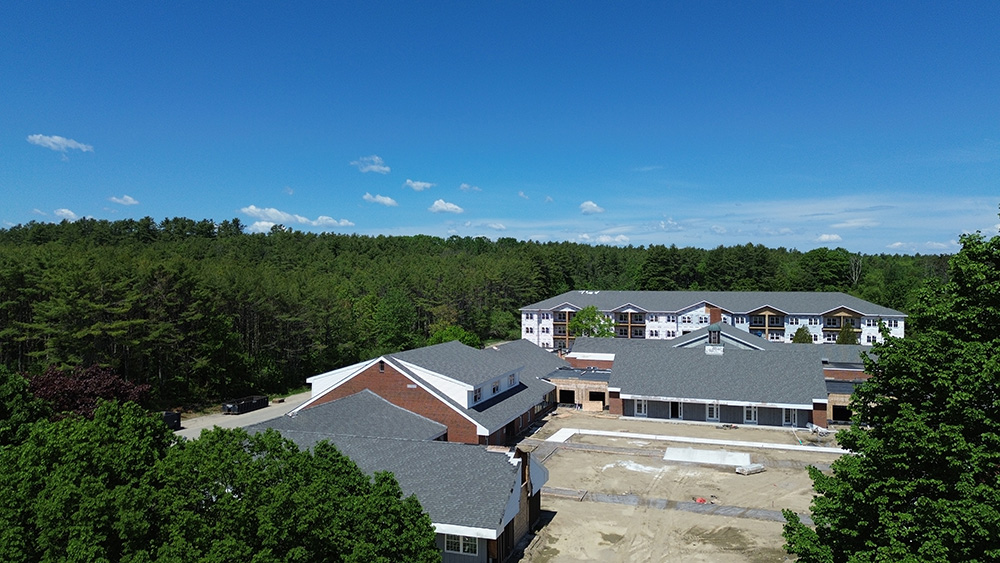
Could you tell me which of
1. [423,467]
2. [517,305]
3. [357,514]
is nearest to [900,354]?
[357,514]

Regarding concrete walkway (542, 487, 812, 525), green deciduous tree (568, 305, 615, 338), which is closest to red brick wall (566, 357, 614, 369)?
green deciduous tree (568, 305, 615, 338)

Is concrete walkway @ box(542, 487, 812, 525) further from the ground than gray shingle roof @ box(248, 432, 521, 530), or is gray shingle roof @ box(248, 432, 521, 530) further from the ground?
gray shingle roof @ box(248, 432, 521, 530)

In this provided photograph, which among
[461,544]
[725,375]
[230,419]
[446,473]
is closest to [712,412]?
[725,375]

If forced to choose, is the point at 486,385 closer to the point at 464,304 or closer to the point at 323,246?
the point at 464,304

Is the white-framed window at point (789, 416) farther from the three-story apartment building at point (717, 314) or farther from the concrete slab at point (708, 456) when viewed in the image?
the three-story apartment building at point (717, 314)

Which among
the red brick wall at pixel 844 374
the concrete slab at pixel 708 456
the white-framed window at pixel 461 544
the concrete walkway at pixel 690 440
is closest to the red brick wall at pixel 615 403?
A: the concrete walkway at pixel 690 440

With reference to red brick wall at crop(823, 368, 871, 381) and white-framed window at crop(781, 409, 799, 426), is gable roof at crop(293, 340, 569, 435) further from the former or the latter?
red brick wall at crop(823, 368, 871, 381)
